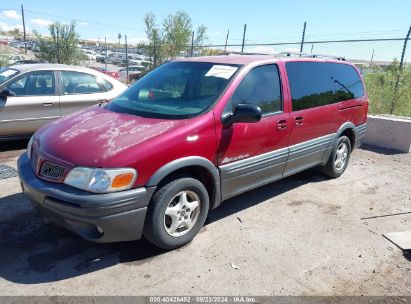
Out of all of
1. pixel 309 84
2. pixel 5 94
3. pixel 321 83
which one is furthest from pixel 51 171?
pixel 5 94

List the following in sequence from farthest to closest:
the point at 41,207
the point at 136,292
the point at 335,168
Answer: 1. the point at 335,168
2. the point at 41,207
3. the point at 136,292

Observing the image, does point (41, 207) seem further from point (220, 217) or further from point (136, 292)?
point (220, 217)

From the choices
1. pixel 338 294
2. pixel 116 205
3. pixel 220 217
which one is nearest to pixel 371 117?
pixel 220 217

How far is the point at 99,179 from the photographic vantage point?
2.93m

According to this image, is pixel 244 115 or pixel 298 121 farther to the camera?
pixel 298 121

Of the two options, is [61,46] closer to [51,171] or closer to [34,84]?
[34,84]

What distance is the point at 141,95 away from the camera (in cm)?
422

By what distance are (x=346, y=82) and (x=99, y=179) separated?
4136mm

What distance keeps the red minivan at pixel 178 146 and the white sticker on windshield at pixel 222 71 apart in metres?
0.01

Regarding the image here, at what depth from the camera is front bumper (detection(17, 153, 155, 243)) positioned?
2896 mm

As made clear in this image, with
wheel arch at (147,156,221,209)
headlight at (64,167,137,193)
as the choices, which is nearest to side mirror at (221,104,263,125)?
wheel arch at (147,156,221,209)

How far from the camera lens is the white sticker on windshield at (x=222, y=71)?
3895mm

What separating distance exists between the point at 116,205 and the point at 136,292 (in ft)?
2.31

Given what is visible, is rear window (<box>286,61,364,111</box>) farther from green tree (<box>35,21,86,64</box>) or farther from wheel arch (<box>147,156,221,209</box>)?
green tree (<box>35,21,86,64</box>)
